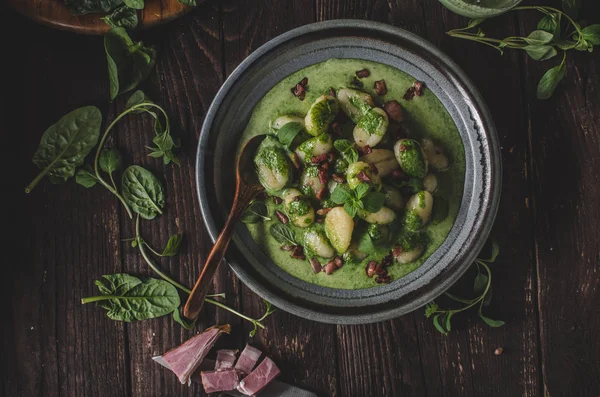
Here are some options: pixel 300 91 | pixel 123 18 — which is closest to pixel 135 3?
pixel 123 18

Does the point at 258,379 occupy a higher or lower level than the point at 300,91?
lower

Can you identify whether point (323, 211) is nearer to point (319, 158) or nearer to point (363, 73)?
point (319, 158)

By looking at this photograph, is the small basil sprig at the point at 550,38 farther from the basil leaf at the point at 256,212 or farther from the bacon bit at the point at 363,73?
the basil leaf at the point at 256,212

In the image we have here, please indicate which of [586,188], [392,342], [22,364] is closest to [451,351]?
[392,342]

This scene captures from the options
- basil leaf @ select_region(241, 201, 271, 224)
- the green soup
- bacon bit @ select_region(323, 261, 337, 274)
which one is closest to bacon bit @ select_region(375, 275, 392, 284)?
the green soup

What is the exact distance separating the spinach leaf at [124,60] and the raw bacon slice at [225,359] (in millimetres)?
830

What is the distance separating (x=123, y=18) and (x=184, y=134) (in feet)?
1.21

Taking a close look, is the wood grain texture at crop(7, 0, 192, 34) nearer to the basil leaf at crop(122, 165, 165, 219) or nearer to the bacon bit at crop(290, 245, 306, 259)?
the basil leaf at crop(122, 165, 165, 219)

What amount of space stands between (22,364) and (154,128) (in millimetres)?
836

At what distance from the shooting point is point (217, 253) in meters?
1.58

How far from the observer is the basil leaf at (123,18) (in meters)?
1.65

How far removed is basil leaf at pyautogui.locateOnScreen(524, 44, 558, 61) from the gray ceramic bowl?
0.84ft

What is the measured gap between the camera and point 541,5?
5.65 feet

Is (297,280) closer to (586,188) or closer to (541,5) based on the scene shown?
(586,188)
